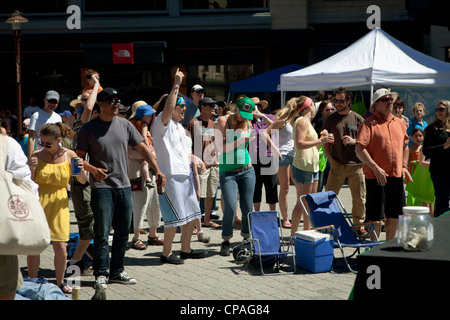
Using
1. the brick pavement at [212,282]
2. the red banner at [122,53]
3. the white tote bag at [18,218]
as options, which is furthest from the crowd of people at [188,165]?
the red banner at [122,53]

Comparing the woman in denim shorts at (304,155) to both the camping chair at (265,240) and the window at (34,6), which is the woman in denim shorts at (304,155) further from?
the window at (34,6)

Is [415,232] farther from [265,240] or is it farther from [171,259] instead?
[171,259]

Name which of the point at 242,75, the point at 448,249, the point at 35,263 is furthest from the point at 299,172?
the point at 242,75

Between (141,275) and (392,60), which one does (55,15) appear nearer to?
(392,60)

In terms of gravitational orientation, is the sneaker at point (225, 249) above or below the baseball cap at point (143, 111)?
below

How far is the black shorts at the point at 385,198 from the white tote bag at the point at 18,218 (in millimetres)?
4212

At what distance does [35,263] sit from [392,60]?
7.91 meters

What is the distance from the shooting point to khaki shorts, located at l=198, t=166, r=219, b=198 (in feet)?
32.1

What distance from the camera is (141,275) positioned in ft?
22.4

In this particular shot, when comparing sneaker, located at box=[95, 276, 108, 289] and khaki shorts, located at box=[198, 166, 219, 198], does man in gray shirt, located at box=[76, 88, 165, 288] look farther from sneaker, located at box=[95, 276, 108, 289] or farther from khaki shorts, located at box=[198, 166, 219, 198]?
khaki shorts, located at box=[198, 166, 219, 198]

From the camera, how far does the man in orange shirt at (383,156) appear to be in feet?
23.7

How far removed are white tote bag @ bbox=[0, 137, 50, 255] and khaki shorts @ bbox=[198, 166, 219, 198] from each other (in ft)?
18.4

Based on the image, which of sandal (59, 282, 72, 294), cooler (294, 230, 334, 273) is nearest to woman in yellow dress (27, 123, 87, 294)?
sandal (59, 282, 72, 294)

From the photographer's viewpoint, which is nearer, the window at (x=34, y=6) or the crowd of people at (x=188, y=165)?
the crowd of people at (x=188, y=165)
